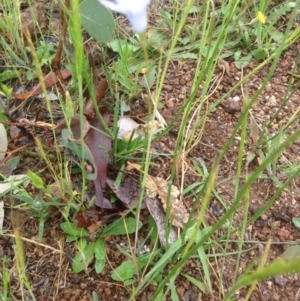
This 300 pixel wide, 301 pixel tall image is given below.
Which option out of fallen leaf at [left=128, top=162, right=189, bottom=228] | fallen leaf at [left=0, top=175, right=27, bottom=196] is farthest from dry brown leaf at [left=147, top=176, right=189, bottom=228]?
fallen leaf at [left=0, top=175, right=27, bottom=196]

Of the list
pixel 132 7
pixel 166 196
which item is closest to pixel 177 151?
pixel 166 196

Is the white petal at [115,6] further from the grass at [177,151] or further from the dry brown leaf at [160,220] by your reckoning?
the dry brown leaf at [160,220]

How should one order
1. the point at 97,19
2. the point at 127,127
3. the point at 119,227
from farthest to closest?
the point at 127,127
the point at 119,227
the point at 97,19

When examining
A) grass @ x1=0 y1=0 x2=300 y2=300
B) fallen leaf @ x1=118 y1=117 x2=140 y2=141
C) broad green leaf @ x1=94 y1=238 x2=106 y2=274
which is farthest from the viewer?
fallen leaf @ x1=118 y1=117 x2=140 y2=141

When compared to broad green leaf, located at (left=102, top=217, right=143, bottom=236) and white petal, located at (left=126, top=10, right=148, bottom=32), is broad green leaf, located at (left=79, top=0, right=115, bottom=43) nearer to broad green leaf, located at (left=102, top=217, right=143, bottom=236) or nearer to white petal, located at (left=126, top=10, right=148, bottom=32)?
white petal, located at (left=126, top=10, right=148, bottom=32)

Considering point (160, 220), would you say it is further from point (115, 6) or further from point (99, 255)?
point (115, 6)
